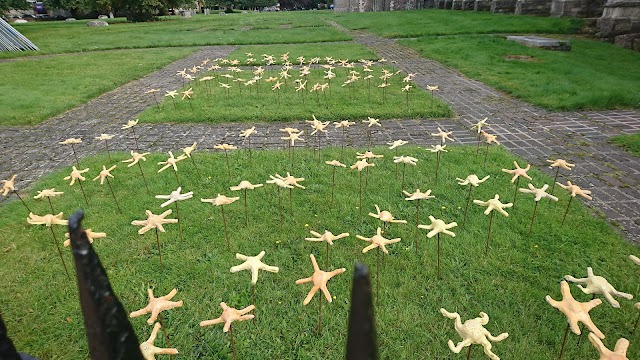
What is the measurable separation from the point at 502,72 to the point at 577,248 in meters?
9.49

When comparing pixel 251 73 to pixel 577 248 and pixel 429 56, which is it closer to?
pixel 429 56

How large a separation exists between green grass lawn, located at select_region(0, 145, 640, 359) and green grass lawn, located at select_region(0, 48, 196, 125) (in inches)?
201

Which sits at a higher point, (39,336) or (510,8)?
(510,8)

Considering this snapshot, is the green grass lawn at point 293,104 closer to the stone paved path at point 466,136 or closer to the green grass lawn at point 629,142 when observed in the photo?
the stone paved path at point 466,136

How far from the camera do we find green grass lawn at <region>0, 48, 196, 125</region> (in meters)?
9.56

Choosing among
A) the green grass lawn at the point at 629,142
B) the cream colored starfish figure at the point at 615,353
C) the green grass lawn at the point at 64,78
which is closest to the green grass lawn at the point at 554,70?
the green grass lawn at the point at 629,142

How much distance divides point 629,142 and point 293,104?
6.61m

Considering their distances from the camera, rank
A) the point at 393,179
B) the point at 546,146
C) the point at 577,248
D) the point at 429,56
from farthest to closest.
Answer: the point at 429,56, the point at 546,146, the point at 393,179, the point at 577,248

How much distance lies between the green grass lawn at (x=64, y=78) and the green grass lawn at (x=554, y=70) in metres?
11.2

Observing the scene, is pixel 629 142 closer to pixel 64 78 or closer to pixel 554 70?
pixel 554 70

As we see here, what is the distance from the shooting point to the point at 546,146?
6.73m

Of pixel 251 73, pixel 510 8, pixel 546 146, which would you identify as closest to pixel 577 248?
pixel 546 146

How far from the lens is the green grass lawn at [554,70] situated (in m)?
9.09

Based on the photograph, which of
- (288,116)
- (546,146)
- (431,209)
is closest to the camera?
(431,209)
